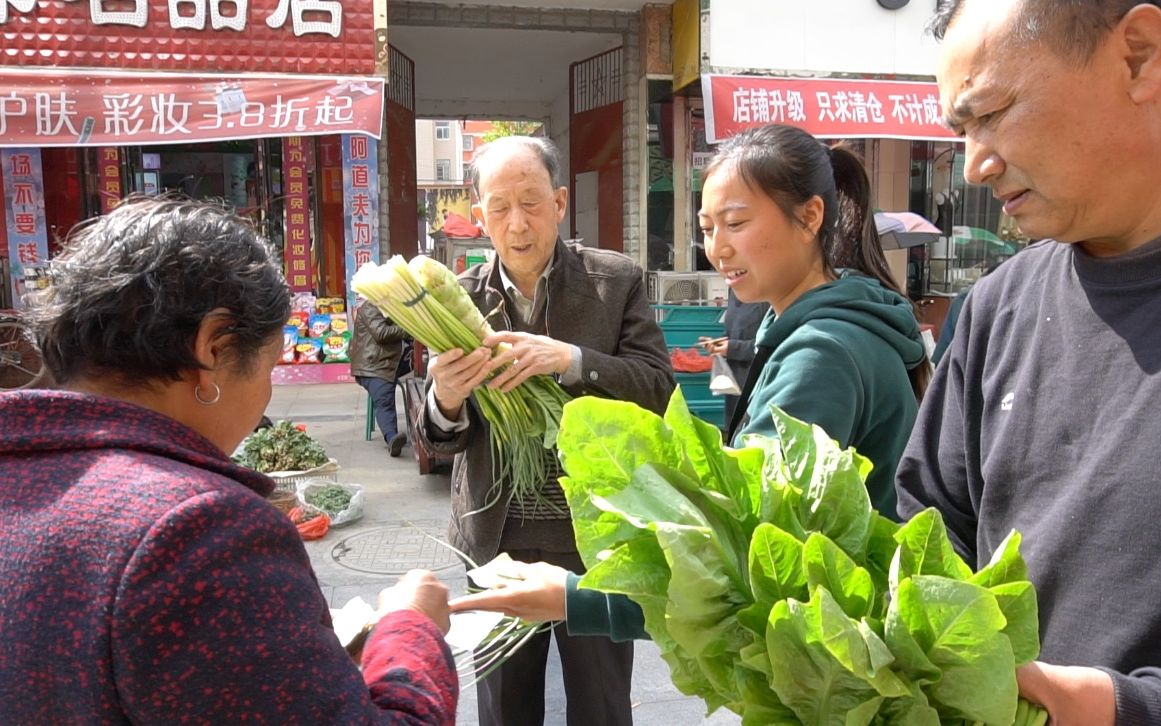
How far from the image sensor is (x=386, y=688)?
1.10 metres

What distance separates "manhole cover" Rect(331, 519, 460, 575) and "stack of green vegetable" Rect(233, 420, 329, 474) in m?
0.67

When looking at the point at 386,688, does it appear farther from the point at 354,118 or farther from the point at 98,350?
the point at 354,118

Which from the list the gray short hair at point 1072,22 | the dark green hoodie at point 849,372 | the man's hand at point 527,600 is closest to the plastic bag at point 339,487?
the man's hand at point 527,600

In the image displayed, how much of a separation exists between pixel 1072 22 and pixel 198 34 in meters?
7.91

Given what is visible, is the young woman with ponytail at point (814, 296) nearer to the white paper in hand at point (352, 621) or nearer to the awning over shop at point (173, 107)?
the white paper in hand at point (352, 621)

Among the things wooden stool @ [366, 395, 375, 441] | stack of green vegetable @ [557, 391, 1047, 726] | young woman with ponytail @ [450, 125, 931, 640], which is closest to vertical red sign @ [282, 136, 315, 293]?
wooden stool @ [366, 395, 375, 441]

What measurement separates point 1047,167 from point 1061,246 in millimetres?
200

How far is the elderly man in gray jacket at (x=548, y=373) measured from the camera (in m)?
2.15

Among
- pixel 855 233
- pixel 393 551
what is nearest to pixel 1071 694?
pixel 855 233

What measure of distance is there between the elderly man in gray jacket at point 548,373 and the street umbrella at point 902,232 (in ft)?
16.2

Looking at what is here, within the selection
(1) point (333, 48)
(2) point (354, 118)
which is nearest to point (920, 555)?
(2) point (354, 118)

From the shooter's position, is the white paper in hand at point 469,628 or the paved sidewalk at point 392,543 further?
the paved sidewalk at point 392,543

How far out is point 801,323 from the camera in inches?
61.2

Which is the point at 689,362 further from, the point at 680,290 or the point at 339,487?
the point at 680,290
